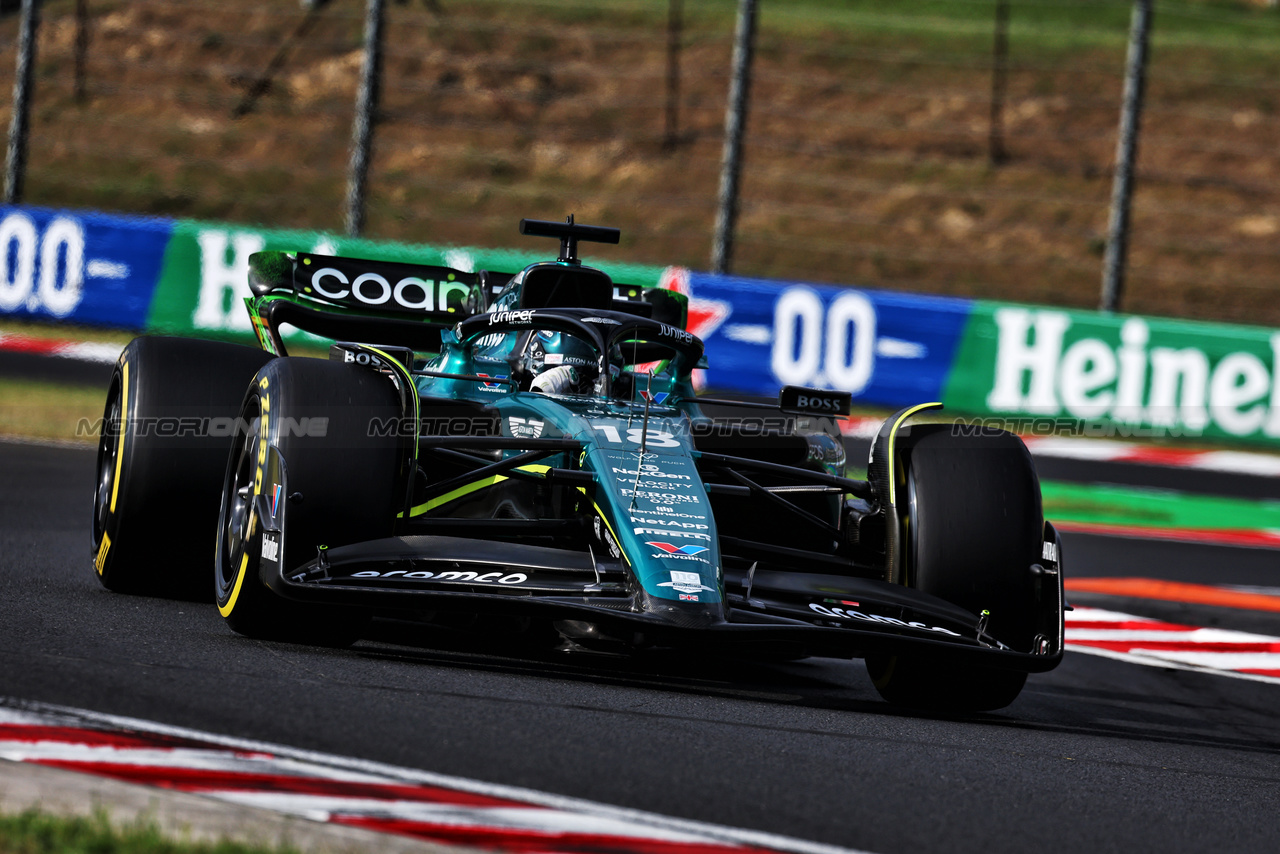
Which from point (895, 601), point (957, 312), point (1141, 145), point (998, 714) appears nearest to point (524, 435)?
point (895, 601)

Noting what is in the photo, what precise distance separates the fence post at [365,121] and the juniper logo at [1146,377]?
542 centimetres

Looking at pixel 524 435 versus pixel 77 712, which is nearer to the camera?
pixel 77 712

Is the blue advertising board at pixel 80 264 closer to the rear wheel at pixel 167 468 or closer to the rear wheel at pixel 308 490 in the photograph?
the rear wheel at pixel 167 468

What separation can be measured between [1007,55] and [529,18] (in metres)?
11.2

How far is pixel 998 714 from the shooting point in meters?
5.73

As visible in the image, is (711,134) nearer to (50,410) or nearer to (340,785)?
(50,410)

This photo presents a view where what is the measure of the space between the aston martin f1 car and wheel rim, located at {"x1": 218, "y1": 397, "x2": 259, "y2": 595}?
0.01 meters

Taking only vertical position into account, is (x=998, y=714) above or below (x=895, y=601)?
below

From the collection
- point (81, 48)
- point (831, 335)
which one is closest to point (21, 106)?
point (831, 335)

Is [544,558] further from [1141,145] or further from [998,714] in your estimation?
[1141,145]

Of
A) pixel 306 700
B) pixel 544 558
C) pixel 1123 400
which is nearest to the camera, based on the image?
pixel 306 700

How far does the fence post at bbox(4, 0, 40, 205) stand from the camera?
14.4m

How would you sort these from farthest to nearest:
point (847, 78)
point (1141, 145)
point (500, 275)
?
point (847, 78) < point (1141, 145) < point (500, 275)

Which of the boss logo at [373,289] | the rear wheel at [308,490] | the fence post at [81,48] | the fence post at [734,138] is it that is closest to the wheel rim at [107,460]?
the rear wheel at [308,490]
